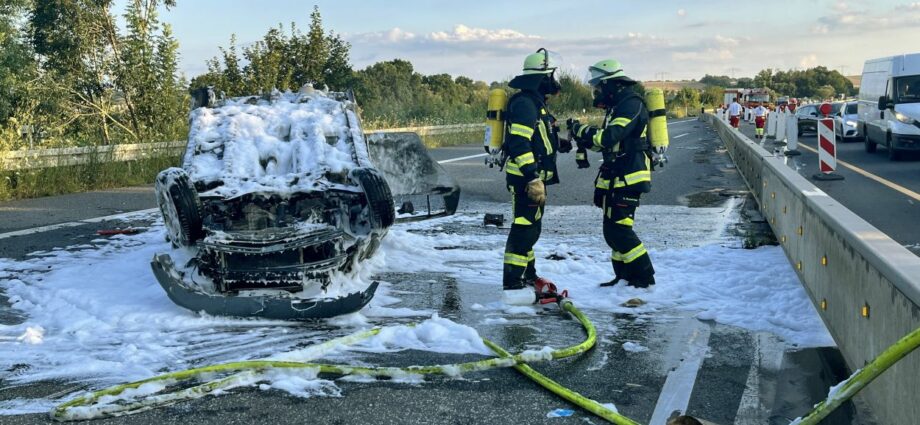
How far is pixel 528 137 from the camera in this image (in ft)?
22.1

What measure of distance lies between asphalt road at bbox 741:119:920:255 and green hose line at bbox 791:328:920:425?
20.0 ft

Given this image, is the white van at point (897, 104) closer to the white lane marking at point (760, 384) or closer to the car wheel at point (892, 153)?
the car wheel at point (892, 153)

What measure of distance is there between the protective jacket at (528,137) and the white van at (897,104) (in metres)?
14.7

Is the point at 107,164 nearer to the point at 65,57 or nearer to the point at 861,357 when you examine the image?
the point at 65,57

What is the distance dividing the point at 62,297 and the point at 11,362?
5.24 feet

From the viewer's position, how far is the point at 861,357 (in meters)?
4.31

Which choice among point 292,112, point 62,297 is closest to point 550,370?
point 62,297

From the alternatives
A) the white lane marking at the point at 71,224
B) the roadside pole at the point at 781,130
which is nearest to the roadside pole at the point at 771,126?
the roadside pole at the point at 781,130

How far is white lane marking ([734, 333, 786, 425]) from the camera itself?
410 cm

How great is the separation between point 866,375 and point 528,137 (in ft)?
12.4

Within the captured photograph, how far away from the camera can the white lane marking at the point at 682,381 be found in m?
4.18

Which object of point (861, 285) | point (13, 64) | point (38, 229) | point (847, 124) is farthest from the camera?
point (847, 124)

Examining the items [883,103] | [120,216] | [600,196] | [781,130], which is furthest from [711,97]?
[600,196]

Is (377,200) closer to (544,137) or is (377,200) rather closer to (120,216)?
(544,137)
